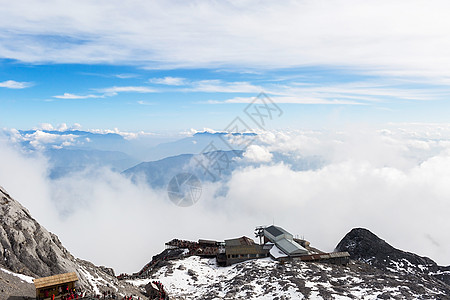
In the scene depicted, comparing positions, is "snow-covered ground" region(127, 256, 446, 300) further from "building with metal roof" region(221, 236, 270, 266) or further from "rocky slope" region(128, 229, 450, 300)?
"building with metal roof" region(221, 236, 270, 266)

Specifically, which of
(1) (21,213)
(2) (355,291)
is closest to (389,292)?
(2) (355,291)

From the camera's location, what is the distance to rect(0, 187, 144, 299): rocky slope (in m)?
35.5

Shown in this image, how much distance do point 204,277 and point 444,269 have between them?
2529 inches

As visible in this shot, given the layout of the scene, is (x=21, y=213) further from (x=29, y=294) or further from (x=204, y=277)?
(x=204, y=277)

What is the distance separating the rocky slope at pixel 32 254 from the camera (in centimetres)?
3553

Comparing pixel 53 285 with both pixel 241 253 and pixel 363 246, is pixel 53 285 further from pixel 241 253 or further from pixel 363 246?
pixel 363 246

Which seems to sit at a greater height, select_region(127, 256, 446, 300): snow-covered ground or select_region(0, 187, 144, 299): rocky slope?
select_region(0, 187, 144, 299): rocky slope

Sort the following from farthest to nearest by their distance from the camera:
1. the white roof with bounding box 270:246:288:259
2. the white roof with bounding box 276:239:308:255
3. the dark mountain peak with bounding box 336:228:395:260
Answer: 1. the dark mountain peak with bounding box 336:228:395:260
2. the white roof with bounding box 270:246:288:259
3. the white roof with bounding box 276:239:308:255

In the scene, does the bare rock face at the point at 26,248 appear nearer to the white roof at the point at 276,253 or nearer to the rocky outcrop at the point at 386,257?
the white roof at the point at 276,253

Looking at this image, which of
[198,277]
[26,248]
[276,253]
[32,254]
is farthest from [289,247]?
[26,248]

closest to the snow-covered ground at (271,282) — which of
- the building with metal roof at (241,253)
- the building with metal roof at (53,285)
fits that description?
the building with metal roof at (241,253)

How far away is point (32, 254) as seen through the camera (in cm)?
3728

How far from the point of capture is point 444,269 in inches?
2822

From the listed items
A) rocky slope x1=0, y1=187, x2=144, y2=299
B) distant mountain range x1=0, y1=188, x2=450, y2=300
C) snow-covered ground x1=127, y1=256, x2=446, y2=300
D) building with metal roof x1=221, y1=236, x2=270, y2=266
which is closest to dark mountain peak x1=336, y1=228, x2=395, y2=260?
distant mountain range x1=0, y1=188, x2=450, y2=300
